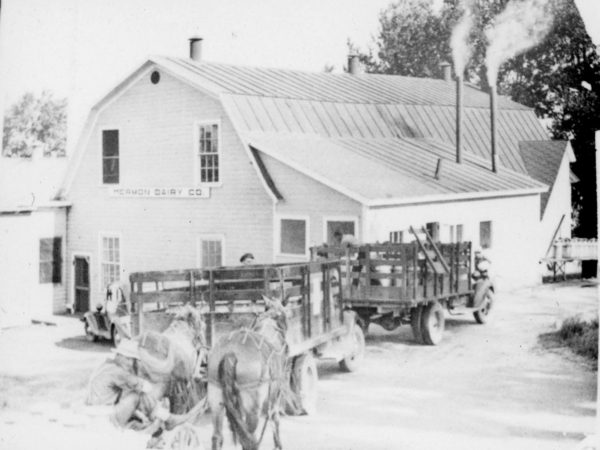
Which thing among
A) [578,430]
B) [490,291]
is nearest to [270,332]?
[490,291]

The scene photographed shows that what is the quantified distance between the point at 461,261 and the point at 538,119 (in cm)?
104

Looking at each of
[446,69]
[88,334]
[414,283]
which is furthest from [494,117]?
[88,334]

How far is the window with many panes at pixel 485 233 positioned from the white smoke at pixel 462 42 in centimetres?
91

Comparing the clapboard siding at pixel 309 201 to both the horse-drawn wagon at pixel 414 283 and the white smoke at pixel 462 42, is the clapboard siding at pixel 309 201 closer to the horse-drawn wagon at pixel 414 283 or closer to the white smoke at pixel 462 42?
the horse-drawn wagon at pixel 414 283

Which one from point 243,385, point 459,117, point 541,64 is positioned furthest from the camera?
point 459,117

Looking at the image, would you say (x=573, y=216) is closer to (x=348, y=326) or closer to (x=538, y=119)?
(x=538, y=119)

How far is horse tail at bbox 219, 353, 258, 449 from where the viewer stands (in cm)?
413

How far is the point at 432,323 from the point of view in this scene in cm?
500

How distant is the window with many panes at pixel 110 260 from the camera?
4.71 meters

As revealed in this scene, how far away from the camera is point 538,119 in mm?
4336

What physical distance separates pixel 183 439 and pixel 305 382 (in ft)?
2.66

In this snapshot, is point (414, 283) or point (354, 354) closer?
point (354, 354)

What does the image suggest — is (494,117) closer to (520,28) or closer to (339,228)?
(520,28)

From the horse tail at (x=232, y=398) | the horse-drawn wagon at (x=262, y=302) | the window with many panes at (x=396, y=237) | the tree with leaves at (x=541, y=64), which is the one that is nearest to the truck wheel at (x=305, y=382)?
the horse-drawn wagon at (x=262, y=302)
